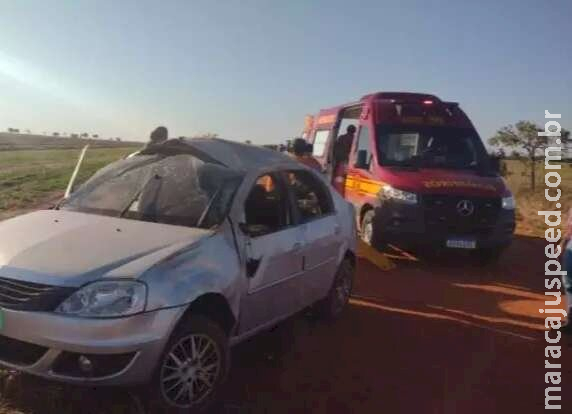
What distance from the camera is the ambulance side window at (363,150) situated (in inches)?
423

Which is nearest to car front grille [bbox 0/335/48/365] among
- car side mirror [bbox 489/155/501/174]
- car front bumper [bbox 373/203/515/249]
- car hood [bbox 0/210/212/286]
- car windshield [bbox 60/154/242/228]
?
car hood [bbox 0/210/212/286]

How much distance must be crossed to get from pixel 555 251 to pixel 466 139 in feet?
9.89

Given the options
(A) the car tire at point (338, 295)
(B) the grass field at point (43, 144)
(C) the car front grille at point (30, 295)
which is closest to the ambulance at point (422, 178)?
(A) the car tire at point (338, 295)

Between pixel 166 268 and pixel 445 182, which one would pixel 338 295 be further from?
pixel 445 182

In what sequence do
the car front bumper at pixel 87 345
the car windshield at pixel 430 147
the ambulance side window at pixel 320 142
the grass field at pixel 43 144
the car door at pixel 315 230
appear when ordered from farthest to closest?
1. the grass field at pixel 43 144
2. the ambulance side window at pixel 320 142
3. the car windshield at pixel 430 147
4. the car door at pixel 315 230
5. the car front bumper at pixel 87 345

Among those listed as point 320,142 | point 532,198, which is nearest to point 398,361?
point 320,142

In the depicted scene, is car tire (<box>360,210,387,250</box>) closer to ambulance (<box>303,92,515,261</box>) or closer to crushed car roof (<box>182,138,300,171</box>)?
ambulance (<box>303,92,515,261</box>)

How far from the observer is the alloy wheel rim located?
157 inches

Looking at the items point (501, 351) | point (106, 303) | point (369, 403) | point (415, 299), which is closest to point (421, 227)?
point (415, 299)

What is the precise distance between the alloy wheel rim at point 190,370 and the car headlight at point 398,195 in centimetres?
593

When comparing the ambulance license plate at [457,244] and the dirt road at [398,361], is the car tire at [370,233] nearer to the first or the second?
the ambulance license plate at [457,244]

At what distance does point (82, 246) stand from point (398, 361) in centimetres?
283

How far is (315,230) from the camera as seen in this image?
588cm

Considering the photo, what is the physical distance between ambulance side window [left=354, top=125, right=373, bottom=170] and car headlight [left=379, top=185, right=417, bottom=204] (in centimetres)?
83
